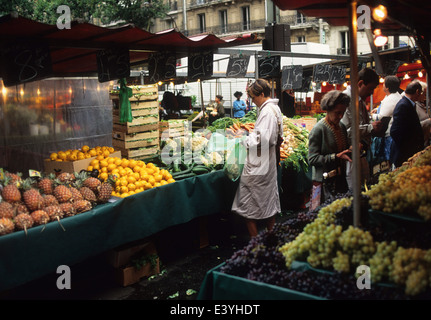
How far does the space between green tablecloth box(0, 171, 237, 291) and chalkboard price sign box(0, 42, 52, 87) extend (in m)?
1.90

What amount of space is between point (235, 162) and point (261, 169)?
0.54 meters

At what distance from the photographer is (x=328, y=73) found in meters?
10.7

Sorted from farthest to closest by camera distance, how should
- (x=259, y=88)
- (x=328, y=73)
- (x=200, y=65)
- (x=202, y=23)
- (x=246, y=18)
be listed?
(x=202, y=23)
(x=246, y=18)
(x=328, y=73)
(x=200, y=65)
(x=259, y=88)

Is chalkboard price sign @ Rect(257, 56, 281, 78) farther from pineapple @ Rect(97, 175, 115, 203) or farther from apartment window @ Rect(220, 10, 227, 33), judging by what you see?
apartment window @ Rect(220, 10, 227, 33)

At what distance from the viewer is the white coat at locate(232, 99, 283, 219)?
4906 millimetres

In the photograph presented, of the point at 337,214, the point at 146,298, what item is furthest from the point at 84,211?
the point at 337,214

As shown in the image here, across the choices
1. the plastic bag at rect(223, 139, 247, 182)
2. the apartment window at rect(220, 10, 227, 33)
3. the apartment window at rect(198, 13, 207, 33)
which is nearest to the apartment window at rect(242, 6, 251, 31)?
the apartment window at rect(220, 10, 227, 33)

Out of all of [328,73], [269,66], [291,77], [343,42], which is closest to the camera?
[269,66]

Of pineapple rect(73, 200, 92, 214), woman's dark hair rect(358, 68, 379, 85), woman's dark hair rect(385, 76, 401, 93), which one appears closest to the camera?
pineapple rect(73, 200, 92, 214)

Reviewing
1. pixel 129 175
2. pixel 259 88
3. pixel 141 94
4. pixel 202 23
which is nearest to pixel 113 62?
pixel 141 94

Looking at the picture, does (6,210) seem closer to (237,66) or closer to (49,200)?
(49,200)

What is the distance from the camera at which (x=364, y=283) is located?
221 cm

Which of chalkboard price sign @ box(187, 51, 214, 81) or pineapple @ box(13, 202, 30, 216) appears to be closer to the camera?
pineapple @ box(13, 202, 30, 216)

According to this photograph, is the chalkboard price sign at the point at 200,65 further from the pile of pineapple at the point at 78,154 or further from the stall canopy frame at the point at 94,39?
the pile of pineapple at the point at 78,154
